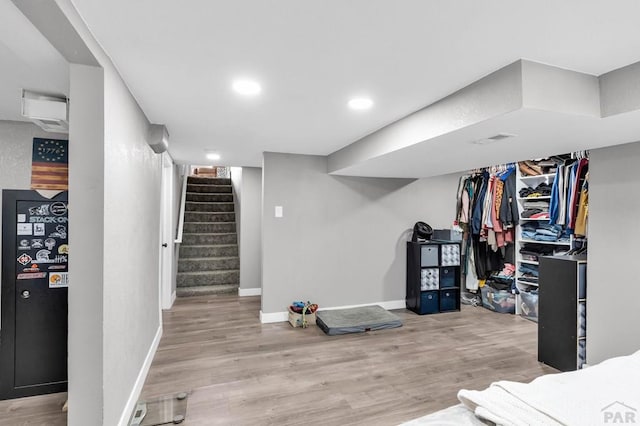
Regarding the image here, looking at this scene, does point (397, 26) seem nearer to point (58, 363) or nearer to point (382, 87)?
point (382, 87)

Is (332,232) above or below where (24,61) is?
below

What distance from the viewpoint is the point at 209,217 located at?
637 cm

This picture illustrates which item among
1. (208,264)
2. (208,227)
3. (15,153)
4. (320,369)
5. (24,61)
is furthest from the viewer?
(208,227)

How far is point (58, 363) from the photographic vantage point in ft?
7.97

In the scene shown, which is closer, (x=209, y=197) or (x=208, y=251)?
(x=208, y=251)

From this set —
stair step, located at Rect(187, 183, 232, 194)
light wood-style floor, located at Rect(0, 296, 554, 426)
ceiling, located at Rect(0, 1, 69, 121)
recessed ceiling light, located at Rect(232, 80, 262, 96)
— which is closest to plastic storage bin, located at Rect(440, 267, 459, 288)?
light wood-style floor, located at Rect(0, 296, 554, 426)

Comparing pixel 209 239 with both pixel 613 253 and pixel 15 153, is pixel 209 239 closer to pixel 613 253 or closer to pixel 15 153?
pixel 15 153

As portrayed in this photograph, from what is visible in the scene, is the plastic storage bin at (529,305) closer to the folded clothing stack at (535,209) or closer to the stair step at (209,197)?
the folded clothing stack at (535,209)

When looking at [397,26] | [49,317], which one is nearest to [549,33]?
[397,26]

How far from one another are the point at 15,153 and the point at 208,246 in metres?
3.47

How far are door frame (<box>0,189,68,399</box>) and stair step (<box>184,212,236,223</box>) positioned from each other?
380cm

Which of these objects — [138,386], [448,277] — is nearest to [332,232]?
[448,277]

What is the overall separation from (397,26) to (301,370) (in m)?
2.61

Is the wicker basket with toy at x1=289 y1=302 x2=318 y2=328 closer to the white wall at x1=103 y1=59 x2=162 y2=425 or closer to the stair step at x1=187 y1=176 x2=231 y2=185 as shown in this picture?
the white wall at x1=103 y1=59 x2=162 y2=425
